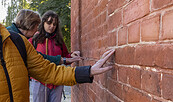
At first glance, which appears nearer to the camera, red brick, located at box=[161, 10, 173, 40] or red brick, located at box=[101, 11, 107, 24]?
red brick, located at box=[161, 10, 173, 40]

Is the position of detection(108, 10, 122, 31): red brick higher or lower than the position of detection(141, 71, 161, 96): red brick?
higher

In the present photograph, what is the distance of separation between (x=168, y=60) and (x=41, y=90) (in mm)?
2433

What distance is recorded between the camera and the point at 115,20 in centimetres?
133

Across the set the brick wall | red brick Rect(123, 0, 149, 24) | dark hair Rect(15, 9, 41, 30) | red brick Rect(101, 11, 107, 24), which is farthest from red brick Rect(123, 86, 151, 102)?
dark hair Rect(15, 9, 41, 30)

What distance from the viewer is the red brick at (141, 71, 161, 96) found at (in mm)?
800

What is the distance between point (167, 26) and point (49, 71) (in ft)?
4.02

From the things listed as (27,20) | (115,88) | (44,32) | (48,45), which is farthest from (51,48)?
(115,88)

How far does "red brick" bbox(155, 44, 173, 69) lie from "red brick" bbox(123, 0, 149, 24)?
8.7 inches

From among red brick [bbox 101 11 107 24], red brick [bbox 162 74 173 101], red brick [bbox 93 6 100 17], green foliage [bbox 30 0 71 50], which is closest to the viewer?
red brick [bbox 162 74 173 101]

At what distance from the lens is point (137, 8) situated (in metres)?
0.98

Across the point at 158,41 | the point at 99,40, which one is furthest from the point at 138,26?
the point at 99,40

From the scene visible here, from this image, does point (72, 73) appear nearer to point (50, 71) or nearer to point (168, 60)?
point (50, 71)

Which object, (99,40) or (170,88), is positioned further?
(99,40)

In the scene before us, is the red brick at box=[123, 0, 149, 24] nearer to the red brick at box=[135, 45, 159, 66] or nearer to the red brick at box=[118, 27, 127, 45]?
the red brick at box=[118, 27, 127, 45]
